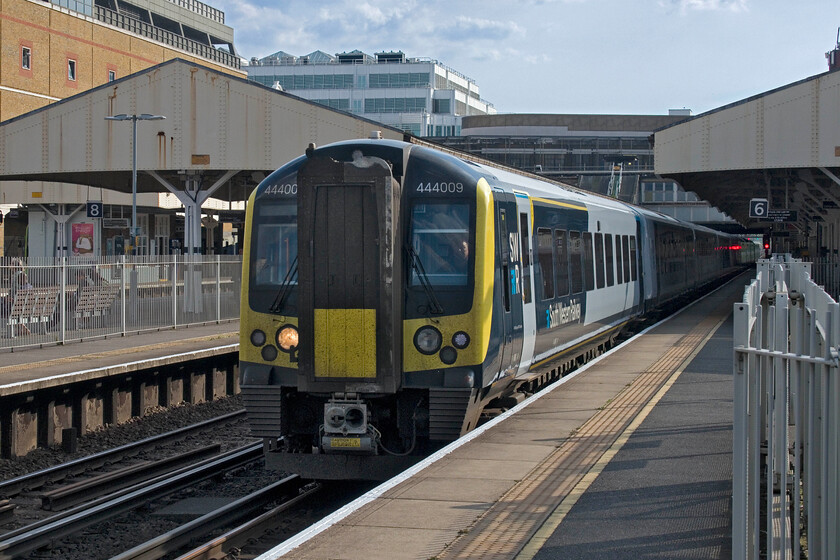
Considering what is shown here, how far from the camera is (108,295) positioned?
65.0 feet

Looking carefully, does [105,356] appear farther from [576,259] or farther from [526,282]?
[526,282]

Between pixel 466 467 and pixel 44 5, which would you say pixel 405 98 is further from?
pixel 466 467

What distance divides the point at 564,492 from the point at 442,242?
10.1 feet

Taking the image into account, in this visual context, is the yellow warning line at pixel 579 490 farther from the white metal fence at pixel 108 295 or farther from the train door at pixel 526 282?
the white metal fence at pixel 108 295

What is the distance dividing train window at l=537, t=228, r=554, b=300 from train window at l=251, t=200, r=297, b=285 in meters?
3.60

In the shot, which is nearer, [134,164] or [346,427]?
[346,427]

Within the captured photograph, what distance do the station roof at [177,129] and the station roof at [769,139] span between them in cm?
960

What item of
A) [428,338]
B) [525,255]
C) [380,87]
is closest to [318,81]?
[380,87]

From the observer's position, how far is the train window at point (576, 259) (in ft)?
46.8

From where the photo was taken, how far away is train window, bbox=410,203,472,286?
9.45m

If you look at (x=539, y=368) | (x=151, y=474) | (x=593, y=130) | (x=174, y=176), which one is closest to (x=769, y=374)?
(x=539, y=368)

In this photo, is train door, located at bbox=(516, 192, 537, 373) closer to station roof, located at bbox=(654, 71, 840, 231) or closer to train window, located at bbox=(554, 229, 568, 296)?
train window, located at bbox=(554, 229, 568, 296)

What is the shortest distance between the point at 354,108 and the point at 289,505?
260 ft

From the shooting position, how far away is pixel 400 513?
6.79 m
